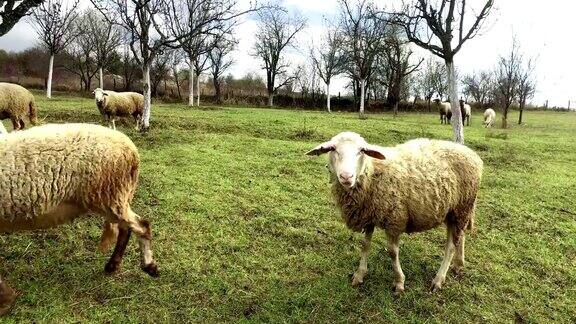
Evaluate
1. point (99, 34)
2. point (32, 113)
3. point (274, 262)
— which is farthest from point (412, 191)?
point (99, 34)

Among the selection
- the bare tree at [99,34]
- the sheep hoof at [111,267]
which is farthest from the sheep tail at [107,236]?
the bare tree at [99,34]

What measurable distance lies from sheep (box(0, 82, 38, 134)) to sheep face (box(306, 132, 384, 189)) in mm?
10344

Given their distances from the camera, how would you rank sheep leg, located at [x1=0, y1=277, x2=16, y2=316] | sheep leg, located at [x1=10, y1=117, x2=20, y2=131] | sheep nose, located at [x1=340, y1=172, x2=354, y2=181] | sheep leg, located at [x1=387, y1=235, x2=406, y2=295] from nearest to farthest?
sheep leg, located at [x1=0, y1=277, x2=16, y2=316], sheep nose, located at [x1=340, y1=172, x2=354, y2=181], sheep leg, located at [x1=387, y1=235, x2=406, y2=295], sheep leg, located at [x1=10, y1=117, x2=20, y2=131]

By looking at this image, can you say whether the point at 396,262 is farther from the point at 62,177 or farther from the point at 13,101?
the point at 13,101

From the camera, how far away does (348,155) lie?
15.7 feet

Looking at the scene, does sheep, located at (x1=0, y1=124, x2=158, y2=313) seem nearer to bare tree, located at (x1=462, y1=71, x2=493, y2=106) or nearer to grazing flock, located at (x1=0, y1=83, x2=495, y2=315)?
grazing flock, located at (x1=0, y1=83, x2=495, y2=315)

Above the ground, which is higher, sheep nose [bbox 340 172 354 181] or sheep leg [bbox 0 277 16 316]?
sheep nose [bbox 340 172 354 181]

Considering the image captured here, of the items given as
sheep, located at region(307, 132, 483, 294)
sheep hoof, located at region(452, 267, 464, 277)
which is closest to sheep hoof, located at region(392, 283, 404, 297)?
sheep, located at region(307, 132, 483, 294)

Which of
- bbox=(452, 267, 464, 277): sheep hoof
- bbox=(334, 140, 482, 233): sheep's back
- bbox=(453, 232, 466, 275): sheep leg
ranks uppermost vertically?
bbox=(334, 140, 482, 233): sheep's back

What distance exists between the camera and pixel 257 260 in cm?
563

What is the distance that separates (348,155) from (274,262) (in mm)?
1821

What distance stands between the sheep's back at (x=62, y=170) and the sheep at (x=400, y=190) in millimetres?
2226

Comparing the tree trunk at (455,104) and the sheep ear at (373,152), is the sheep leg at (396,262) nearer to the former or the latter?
the sheep ear at (373,152)

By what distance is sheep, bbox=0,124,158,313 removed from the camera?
13.7 ft
